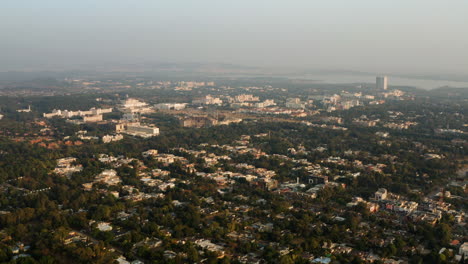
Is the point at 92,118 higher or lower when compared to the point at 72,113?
lower

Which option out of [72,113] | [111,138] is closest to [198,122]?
[111,138]

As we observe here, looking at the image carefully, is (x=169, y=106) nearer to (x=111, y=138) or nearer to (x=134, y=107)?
(x=134, y=107)

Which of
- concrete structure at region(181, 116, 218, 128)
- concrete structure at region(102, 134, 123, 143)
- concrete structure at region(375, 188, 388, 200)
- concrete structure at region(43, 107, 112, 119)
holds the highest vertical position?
concrete structure at region(43, 107, 112, 119)

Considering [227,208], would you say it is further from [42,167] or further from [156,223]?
[42,167]

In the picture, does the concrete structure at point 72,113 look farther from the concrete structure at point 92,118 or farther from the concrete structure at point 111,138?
the concrete structure at point 111,138

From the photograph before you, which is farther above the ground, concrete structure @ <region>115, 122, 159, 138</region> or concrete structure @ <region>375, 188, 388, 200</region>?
concrete structure @ <region>115, 122, 159, 138</region>

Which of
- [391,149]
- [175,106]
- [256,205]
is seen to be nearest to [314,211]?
[256,205]

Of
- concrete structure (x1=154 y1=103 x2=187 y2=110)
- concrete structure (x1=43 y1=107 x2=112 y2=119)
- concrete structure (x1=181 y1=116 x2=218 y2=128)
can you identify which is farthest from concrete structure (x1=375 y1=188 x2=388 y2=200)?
concrete structure (x1=154 y1=103 x2=187 y2=110)

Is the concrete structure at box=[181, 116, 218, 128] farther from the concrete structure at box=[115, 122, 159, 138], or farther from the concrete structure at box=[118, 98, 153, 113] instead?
the concrete structure at box=[118, 98, 153, 113]

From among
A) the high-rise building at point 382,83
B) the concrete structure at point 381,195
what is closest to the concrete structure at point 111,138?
the concrete structure at point 381,195

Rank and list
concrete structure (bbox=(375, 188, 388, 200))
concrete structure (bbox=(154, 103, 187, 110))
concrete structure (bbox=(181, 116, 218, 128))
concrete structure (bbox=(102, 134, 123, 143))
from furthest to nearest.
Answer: concrete structure (bbox=(154, 103, 187, 110)) → concrete structure (bbox=(181, 116, 218, 128)) → concrete structure (bbox=(102, 134, 123, 143)) → concrete structure (bbox=(375, 188, 388, 200))

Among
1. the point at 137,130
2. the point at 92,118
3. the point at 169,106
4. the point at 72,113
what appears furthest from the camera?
the point at 169,106

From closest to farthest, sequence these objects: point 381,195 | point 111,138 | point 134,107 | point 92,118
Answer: point 381,195, point 111,138, point 92,118, point 134,107
